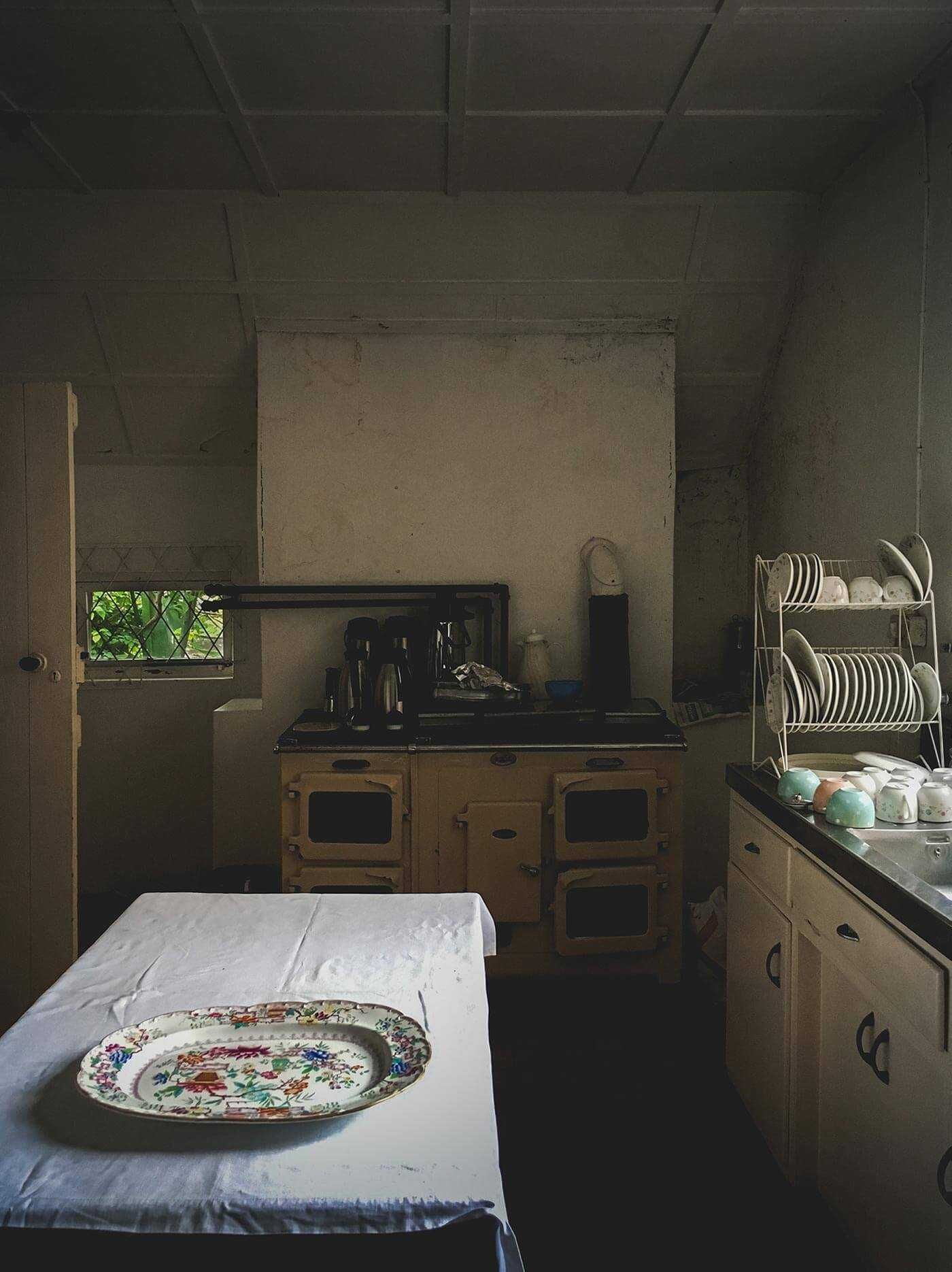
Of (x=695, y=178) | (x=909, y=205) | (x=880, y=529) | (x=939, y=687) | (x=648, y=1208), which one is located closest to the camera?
(x=648, y=1208)

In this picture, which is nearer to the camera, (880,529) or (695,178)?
(880,529)

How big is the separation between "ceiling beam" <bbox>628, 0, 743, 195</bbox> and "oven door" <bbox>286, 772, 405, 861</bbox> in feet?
7.58

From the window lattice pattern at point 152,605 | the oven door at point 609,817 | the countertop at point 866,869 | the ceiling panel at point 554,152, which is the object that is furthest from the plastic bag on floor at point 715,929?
the ceiling panel at point 554,152

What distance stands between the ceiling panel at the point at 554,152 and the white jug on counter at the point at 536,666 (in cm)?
171

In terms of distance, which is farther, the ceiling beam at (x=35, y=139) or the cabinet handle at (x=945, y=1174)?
the ceiling beam at (x=35, y=139)

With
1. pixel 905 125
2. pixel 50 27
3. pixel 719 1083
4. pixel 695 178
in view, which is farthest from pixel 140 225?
pixel 719 1083

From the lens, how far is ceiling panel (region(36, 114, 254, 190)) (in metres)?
2.97

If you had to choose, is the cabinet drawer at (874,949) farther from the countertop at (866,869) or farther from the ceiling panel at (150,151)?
the ceiling panel at (150,151)

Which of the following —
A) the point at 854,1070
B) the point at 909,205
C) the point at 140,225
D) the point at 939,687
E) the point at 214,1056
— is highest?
the point at 140,225

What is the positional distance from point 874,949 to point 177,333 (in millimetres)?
3377

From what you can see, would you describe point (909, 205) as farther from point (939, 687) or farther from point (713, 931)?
point (713, 931)

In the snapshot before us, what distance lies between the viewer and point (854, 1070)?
69.7 inches

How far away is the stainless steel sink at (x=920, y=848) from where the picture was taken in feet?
6.09

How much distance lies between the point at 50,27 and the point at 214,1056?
265 centimetres
